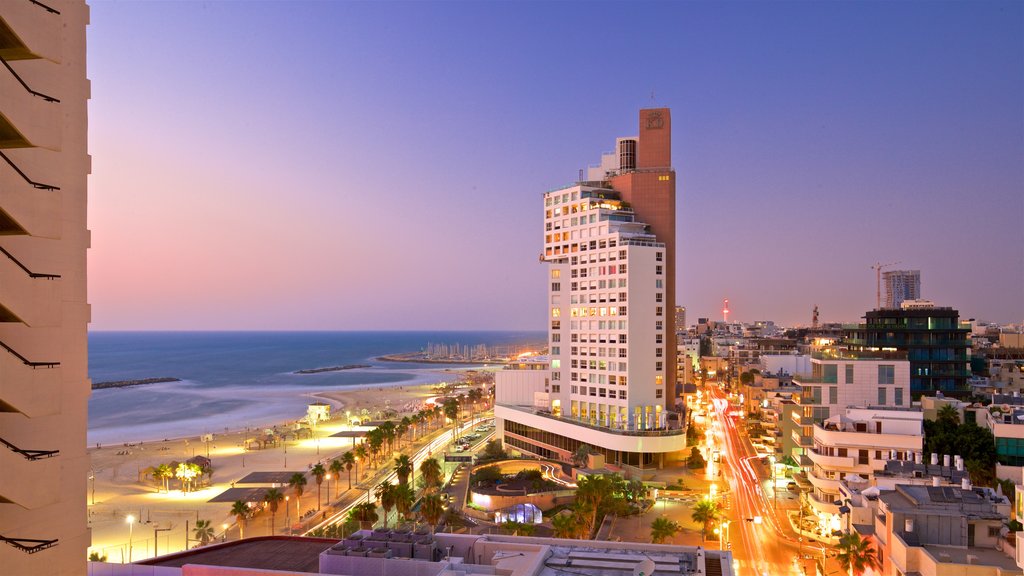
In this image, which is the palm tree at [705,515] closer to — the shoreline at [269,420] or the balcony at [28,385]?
the balcony at [28,385]

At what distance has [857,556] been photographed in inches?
1280

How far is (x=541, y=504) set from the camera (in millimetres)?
53125

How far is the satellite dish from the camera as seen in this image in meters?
21.2

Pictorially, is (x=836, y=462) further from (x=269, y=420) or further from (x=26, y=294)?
(x=269, y=420)

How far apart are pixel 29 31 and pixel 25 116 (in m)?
0.92

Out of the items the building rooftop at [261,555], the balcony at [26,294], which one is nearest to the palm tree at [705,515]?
the building rooftop at [261,555]

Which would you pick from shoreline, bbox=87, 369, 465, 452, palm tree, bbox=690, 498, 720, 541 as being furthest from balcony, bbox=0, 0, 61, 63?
shoreline, bbox=87, 369, 465, 452

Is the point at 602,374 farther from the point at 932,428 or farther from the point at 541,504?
the point at 932,428

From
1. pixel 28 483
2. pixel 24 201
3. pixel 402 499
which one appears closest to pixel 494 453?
pixel 402 499

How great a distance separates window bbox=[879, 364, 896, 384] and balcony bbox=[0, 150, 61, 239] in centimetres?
6152

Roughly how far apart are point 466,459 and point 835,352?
129ft

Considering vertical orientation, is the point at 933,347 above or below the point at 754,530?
above

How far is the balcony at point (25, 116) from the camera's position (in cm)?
656

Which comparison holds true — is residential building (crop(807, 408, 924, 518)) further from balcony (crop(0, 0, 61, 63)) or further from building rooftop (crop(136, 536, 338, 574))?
balcony (crop(0, 0, 61, 63))
